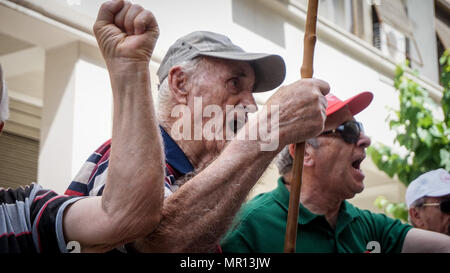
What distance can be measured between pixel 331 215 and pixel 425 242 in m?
0.35

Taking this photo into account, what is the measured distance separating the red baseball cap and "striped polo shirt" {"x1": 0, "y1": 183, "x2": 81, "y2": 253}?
1402mm

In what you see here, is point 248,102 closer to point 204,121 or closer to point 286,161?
point 204,121

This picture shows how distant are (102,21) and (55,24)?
2160 mm

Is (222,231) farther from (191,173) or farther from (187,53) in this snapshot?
(187,53)

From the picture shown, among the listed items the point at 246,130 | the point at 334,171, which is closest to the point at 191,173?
the point at 246,130

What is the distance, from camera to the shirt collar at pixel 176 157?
1717 millimetres

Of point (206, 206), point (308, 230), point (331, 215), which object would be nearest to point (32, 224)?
point (206, 206)

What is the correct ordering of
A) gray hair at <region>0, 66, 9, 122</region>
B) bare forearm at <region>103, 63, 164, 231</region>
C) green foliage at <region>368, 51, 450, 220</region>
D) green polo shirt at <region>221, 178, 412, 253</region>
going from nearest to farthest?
1. bare forearm at <region>103, 63, 164, 231</region>
2. gray hair at <region>0, 66, 9, 122</region>
3. green polo shirt at <region>221, 178, 412, 253</region>
4. green foliage at <region>368, 51, 450, 220</region>

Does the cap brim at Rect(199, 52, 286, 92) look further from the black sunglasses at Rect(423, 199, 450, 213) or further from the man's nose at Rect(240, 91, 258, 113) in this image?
the black sunglasses at Rect(423, 199, 450, 213)

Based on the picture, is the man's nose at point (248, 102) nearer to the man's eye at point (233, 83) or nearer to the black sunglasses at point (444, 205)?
the man's eye at point (233, 83)

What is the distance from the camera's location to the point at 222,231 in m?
1.48

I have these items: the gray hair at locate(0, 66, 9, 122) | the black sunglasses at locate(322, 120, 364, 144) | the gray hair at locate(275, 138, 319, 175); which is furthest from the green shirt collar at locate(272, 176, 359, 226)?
the gray hair at locate(0, 66, 9, 122)

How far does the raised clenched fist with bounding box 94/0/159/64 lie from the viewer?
135 cm

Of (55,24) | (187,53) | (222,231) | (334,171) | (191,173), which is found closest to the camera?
(222,231)
